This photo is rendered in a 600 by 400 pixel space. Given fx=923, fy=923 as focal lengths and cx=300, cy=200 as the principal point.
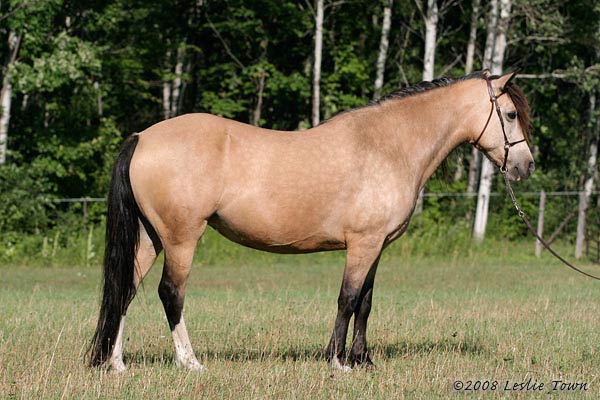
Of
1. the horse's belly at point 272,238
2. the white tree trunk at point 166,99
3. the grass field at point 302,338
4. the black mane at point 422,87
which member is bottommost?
the grass field at point 302,338

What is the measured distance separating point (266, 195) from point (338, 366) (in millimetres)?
1615

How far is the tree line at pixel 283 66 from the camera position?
26.2m

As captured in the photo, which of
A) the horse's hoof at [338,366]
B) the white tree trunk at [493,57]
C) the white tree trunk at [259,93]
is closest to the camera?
the horse's hoof at [338,366]

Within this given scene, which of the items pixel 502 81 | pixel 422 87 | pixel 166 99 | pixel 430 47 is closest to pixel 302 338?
pixel 422 87

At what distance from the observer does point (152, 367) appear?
768 cm

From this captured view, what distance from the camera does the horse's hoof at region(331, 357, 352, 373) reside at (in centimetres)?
796

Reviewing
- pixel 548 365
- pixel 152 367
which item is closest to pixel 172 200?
pixel 152 367

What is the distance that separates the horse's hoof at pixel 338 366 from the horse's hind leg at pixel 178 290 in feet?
3.82

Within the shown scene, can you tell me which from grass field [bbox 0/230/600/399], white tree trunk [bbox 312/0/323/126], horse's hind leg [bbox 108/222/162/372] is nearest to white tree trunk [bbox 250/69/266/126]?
white tree trunk [bbox 312/0/323/126]

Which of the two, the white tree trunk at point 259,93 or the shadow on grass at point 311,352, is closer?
the shadow on grass at point 311,352

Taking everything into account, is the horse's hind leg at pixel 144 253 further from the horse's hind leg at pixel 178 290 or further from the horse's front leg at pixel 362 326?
the horse's front leg at pixel 362 326

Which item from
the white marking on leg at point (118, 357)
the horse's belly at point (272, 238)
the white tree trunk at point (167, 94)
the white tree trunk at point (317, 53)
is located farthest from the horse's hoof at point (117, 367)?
the white tree trunk at point (167, 94)

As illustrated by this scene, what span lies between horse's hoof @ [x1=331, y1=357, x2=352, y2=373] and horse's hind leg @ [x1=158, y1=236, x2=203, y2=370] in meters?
1.16

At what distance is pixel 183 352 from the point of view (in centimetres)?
791
